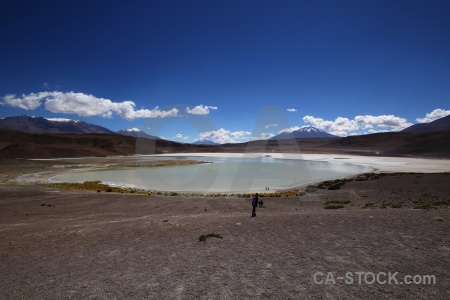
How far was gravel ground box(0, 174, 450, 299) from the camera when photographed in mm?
6121

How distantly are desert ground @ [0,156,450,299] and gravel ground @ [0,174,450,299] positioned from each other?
30 millimetres

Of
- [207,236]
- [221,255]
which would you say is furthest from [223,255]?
[207,236]

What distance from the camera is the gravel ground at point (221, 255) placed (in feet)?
20.1

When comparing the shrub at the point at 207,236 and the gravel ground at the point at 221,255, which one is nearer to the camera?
the gravel ground at the point at 221,255

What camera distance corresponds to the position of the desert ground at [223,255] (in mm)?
6125

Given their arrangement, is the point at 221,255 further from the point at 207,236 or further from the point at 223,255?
the point at 207,236

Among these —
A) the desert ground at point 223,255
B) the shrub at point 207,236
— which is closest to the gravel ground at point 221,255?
the desert ground at point 223,255

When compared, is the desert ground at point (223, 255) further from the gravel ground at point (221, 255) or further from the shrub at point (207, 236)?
the shrub at point (207, 236)

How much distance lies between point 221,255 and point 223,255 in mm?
64

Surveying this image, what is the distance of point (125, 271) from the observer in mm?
7398

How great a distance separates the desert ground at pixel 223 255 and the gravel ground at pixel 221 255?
3 cm

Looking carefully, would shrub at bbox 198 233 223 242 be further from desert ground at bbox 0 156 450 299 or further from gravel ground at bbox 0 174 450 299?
gravel ground at bbox 0 174 450 299

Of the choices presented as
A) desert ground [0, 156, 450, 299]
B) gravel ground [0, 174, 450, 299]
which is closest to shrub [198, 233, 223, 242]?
desert ground [0, 156, 450, 299]

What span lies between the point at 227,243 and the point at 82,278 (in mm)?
4653
